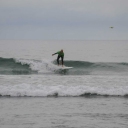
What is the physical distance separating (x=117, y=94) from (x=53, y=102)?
10.9ft

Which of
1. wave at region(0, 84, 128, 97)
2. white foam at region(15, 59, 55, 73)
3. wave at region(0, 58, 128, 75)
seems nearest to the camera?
wave at region(0, 84, 128, 97)

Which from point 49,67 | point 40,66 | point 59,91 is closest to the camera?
point 59,91

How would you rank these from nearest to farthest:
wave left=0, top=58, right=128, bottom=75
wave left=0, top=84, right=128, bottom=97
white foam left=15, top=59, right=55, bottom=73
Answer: wave left=0, top=84, right=128, bottom=97 → wave left=0, top=58, right=128, bottom=75 → white foam left=15, top=59, right=55, bottom=73

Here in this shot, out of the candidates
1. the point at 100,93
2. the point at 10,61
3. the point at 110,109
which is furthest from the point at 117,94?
the point at 10,61

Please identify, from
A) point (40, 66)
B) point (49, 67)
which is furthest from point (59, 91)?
point (40, 66)

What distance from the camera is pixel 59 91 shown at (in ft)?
45.3

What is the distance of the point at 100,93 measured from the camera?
14.0m

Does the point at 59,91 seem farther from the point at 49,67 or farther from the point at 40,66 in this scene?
the point at 40,66

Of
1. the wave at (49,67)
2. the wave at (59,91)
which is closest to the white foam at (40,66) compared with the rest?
the wave at (49,67)

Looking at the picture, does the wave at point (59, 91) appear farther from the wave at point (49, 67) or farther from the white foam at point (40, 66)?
the white foam at point (40, 66)

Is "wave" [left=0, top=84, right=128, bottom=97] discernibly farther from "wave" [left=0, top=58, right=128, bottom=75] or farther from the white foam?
the white foam

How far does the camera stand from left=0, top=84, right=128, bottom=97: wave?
44.5ft

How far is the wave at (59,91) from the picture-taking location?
44.5 feet

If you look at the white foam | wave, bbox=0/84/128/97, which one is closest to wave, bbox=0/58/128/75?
the white foam
